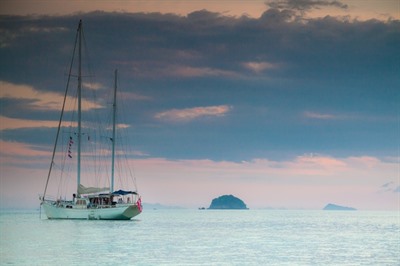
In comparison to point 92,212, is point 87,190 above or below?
above

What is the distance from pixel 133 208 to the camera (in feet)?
226

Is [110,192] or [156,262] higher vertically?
[110,192]

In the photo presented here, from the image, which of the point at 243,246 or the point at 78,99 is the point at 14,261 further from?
the point at 78,99

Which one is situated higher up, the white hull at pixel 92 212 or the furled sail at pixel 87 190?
the furled sail at pixel 87 190

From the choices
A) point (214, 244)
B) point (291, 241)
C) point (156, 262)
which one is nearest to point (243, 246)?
point (214, 244)

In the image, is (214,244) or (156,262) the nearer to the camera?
(156,262)

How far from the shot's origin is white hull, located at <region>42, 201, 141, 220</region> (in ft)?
217

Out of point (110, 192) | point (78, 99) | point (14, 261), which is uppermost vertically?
point (78, 99)

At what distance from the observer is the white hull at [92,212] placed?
66.2 metres

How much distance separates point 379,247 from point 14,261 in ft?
69.2

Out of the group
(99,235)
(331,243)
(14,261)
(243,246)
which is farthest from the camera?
(99,235)

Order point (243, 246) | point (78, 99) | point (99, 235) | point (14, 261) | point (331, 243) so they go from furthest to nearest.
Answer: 1. point (78, 99)
2. point (99, 235)
3. point (331, 243)
4. point (243, 246)
5. point (14, 261)

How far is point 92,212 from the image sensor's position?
217 feet

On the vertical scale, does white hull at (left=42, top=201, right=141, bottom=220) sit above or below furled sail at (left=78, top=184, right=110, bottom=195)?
below
